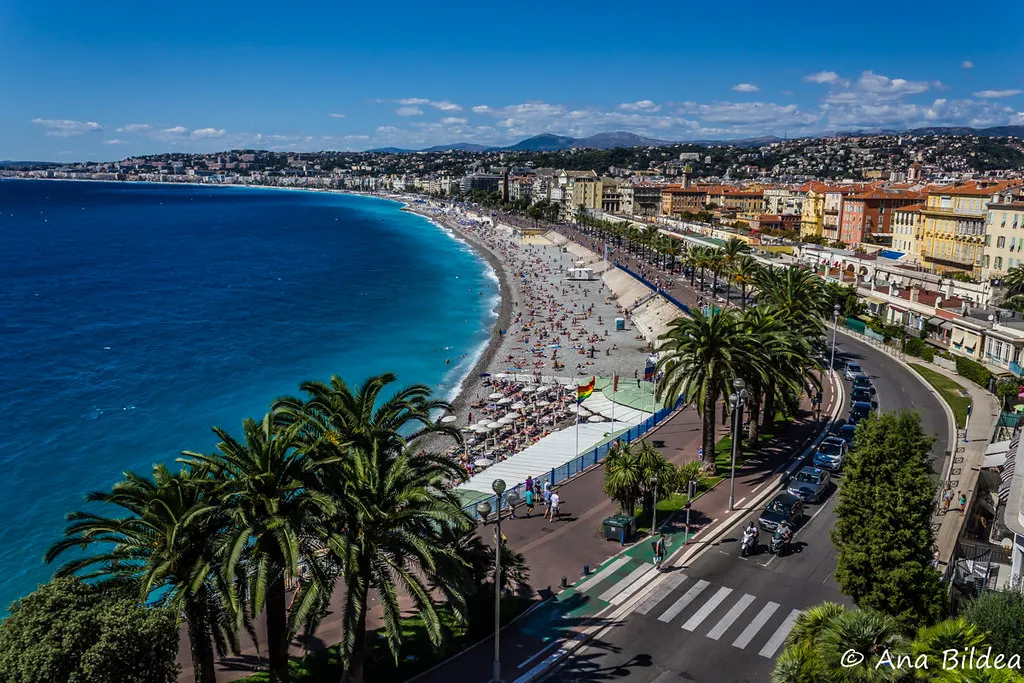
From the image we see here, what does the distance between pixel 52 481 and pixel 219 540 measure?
27.4 meters

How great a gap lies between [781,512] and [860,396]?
1680 cm

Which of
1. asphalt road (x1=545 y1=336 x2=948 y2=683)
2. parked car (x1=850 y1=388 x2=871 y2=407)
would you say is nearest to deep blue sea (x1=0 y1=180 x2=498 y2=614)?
asphalt road (x1=545 y1=336 x2=948 y2=683)

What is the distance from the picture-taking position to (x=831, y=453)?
2859 centimetres

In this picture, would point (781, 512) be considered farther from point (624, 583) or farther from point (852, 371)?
point (852, 371)

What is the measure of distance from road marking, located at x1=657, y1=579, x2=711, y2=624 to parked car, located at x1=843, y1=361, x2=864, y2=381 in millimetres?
26086

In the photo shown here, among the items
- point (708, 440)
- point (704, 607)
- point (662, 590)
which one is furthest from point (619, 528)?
point (708, 440)

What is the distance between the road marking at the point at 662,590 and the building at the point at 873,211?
79.6m

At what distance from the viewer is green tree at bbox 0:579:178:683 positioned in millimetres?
11180

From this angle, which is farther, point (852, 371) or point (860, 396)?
point (852, 371)

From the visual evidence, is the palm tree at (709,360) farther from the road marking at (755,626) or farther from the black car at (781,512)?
the road marking at (755,626)

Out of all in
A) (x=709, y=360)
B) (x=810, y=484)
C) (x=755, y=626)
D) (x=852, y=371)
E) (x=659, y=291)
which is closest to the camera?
(x=755, y=626)

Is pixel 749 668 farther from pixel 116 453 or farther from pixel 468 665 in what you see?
pixel 116 453

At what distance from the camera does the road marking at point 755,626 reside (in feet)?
55.4

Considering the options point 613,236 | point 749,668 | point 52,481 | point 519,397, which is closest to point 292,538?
point 749,668
